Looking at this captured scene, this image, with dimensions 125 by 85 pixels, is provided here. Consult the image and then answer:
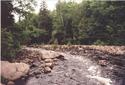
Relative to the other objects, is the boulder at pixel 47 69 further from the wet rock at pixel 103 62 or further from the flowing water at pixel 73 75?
the wet rock at pixel 103 62

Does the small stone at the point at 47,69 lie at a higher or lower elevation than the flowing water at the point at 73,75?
higher

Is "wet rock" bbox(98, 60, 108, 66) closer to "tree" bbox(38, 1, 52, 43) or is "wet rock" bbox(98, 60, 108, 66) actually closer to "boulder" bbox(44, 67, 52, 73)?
"boulder" bbox(44, 67, 52, 73)

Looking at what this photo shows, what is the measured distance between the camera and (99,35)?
121 feet

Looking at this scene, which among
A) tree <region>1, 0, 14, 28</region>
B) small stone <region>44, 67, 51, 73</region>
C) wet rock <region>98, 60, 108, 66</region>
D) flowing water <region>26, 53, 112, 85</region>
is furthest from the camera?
tree <region>1, 0, 14, 28</region>

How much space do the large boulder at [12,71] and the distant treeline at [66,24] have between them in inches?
76.6

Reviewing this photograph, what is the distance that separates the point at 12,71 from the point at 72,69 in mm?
3748

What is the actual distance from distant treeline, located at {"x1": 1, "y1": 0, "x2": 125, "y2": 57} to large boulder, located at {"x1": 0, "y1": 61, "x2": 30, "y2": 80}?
6.38 feet

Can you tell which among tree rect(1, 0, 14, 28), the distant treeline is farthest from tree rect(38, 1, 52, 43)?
tree rect(1, 0, 14, 28)

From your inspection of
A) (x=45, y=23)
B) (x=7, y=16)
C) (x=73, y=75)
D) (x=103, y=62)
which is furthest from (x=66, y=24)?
(x=73, y=75)

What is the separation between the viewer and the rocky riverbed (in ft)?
51.3

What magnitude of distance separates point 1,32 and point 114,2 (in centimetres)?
2019

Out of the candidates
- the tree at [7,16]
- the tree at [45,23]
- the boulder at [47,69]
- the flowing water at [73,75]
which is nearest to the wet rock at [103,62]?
the flowing water at [73,75]

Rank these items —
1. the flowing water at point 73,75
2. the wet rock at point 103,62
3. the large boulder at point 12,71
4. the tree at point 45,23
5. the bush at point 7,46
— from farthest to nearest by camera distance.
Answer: the tree at point 45,23
the wet rock at point 103,62
the bush at point 7,46
the flowing water at point 73,75
the large boulder at point 12,71

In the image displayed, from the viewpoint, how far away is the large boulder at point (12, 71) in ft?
48.8
